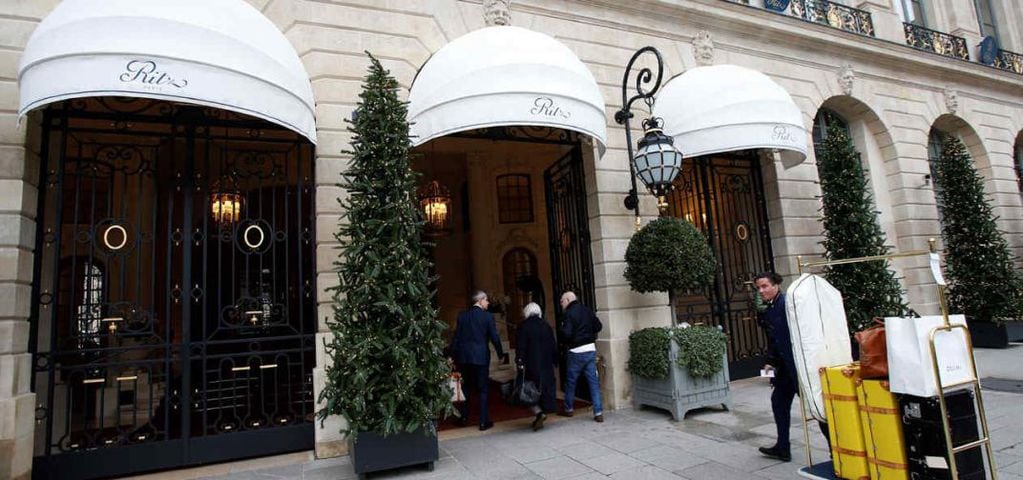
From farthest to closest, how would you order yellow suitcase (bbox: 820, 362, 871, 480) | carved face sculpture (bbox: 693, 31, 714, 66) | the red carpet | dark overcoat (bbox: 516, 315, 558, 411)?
carved face sculpture (bbox: 693, 31, 714, 66) < the red carpet < dark overcoat (bbox: 516, 315, 558, 411) < yellow suitcase (bbox: 820, 362, 871, 480)

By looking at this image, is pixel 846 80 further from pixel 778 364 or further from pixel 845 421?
pixel 845 421

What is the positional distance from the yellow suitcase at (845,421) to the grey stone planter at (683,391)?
3.45 m

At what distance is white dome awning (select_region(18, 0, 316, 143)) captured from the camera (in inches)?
208

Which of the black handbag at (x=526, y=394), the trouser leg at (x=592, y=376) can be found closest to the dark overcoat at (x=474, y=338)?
the black handbag at (x=526, y=394)

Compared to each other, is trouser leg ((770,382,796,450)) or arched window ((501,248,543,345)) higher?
arched window ((501,248,543,345))

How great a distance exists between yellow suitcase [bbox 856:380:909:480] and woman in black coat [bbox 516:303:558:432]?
4.19m

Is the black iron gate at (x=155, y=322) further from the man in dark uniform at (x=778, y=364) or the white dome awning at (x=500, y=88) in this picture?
the man in dark uniform at (x=778, y=364)

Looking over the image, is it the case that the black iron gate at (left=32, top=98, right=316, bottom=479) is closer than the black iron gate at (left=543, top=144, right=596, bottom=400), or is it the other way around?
the black iron gate at (left=32, top=98, right=316, bottom=479)

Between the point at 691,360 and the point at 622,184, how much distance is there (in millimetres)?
3250

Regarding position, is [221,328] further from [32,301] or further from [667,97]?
[667,97]

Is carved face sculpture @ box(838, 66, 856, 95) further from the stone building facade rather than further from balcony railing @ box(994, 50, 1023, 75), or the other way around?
balcony railing @ box(994, 50, 1023, 75)

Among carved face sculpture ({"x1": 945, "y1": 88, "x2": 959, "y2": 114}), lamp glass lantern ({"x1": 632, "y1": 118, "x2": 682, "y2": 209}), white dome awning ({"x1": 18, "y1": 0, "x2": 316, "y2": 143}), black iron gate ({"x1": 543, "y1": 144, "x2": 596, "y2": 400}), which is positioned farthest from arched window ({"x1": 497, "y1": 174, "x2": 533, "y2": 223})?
carved face sculpture ({"x1": 945, "y1": 88, "x2": 959, "y2": 114})

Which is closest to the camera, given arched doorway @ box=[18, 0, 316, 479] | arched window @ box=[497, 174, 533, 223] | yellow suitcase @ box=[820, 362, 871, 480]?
yellow suitcase @ box=[820, 362, 871, 480]

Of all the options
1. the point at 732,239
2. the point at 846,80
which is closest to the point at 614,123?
the point at 732,239
